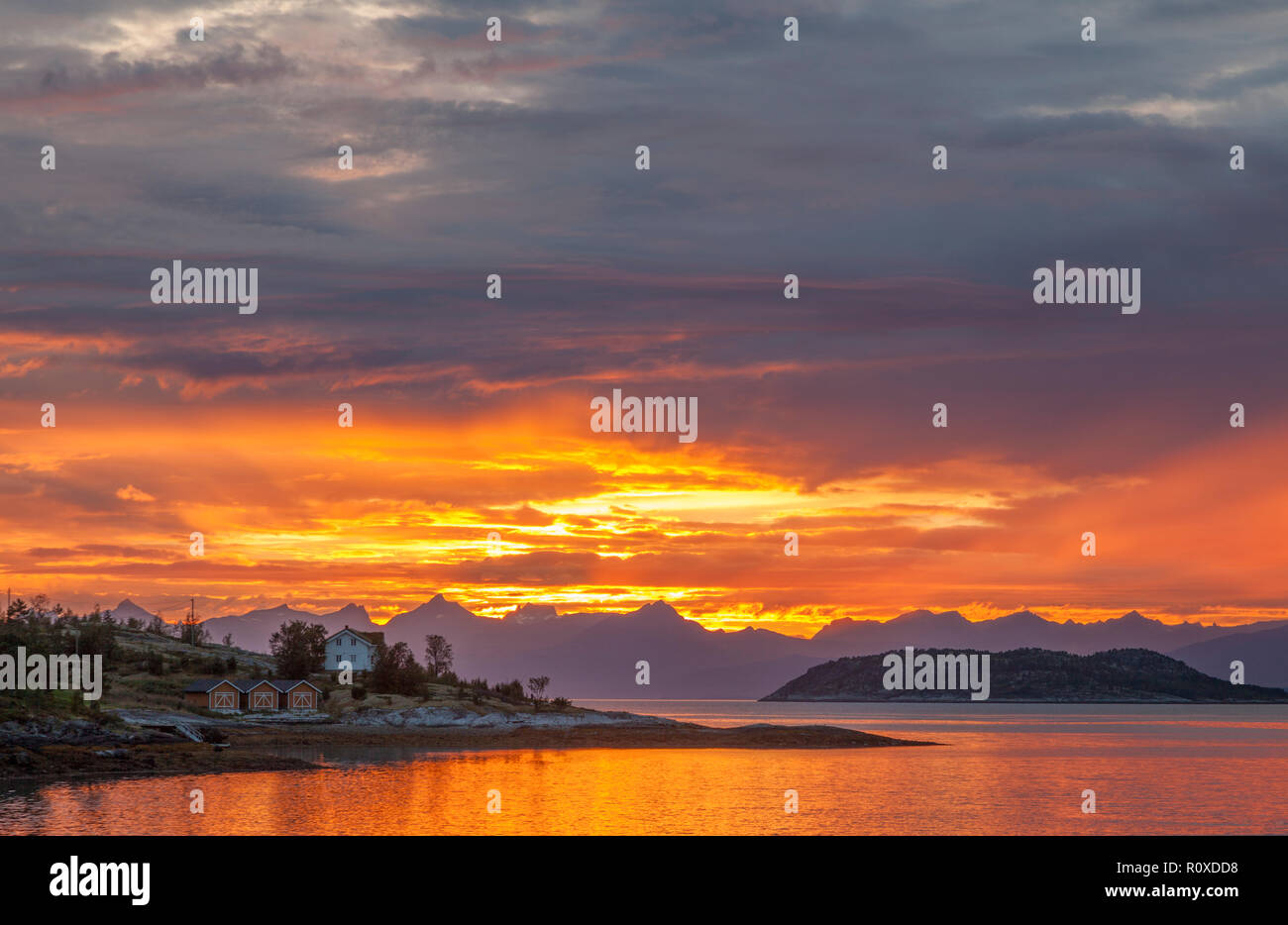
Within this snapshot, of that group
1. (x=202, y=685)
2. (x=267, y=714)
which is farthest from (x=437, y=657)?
(x=202, y=685)

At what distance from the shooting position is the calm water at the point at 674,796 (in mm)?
60438

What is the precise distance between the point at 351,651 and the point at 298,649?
19395 millimetres

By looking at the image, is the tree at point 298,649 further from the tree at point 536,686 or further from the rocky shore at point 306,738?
the tree at point 536,686

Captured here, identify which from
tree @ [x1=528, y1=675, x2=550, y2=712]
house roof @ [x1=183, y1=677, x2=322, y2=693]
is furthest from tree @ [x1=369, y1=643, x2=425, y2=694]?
tree @ [x1=528, y1=675, x2=550, y2=712]

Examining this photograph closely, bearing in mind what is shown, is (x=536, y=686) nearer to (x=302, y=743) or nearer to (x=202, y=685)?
(x=202, y=685)

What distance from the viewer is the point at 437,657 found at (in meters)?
176

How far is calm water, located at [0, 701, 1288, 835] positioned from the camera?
6044cm

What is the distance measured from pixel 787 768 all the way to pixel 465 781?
31.3 meters

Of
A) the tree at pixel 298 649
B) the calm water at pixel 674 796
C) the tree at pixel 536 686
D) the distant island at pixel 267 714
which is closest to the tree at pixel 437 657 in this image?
the distant island at pixel 267 714

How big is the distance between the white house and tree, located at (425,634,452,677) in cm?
850

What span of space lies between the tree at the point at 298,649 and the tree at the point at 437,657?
1958 cm
